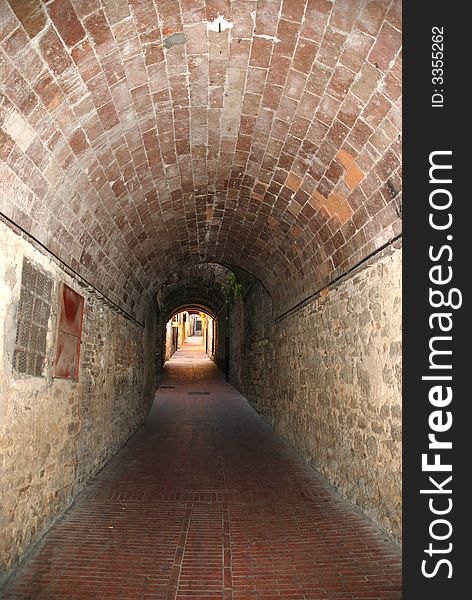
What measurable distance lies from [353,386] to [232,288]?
1216 cm

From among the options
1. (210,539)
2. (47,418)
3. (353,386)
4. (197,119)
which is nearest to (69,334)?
(47,418)

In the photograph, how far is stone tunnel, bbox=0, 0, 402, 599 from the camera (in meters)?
3.50

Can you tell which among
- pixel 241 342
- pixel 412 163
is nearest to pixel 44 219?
pixel 412 163

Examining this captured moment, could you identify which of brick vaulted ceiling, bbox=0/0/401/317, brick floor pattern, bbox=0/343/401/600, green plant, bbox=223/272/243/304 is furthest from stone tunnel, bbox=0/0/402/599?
green plant, bbox=223/272/243/304

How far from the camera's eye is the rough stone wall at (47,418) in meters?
3.79

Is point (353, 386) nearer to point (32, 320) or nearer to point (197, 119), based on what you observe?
point (197, 119)

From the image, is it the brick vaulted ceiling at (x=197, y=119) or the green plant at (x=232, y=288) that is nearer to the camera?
the brick vaulted ceiling at (x=197, y=119)

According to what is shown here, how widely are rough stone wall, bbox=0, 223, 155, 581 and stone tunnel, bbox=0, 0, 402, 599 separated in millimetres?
31

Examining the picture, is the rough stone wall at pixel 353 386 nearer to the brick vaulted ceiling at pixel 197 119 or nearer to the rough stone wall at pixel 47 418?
the brick vaulted ceiling at pixel 197 119

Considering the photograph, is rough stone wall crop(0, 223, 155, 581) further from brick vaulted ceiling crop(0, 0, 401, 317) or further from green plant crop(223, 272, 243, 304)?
green plant crop(223, 272, 243, 304)

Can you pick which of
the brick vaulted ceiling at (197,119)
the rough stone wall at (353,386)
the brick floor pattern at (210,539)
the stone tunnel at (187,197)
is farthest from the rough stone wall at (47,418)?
the rough stone wall at (353,386)

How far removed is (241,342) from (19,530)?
44.0ft

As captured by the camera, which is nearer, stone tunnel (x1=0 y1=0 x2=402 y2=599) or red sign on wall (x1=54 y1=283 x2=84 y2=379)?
stone tunnel (x1=0 y1=0 x2=402 y2=599)

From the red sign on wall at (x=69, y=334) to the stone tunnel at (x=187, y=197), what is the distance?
0.04 meters
